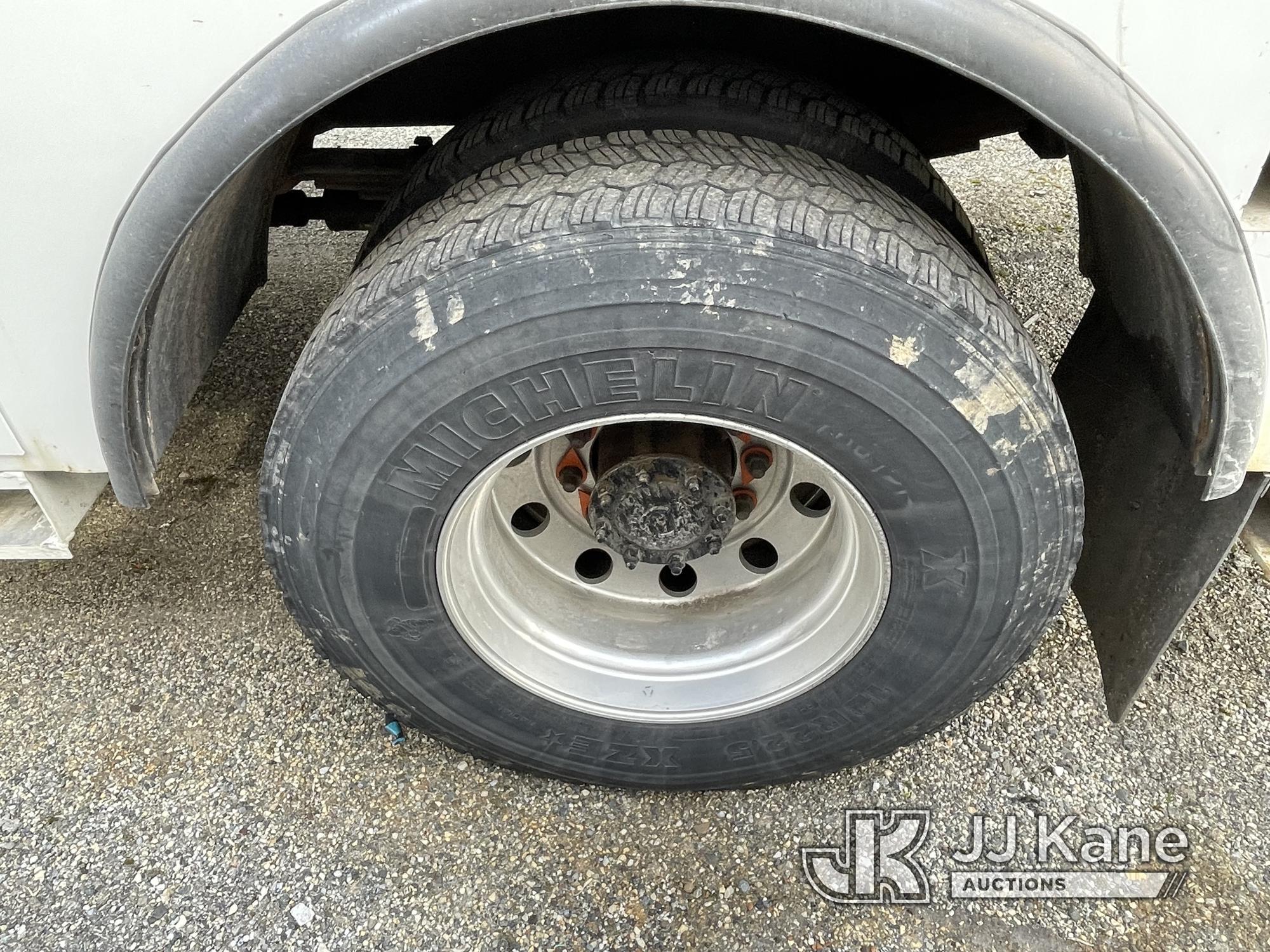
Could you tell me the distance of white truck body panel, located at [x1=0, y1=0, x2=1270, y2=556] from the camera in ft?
3.57

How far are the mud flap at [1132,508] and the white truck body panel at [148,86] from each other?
0.46 m

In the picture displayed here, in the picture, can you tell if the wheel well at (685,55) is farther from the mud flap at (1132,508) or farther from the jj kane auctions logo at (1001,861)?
the jj kane auctions logo at (1001,861)

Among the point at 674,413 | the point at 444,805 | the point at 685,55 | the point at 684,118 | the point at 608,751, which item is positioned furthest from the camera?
the point at 444,805

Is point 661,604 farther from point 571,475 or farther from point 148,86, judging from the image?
point 148,86

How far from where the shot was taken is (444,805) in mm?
1942

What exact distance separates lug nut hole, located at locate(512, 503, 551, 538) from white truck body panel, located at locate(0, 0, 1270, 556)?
0.91 meters

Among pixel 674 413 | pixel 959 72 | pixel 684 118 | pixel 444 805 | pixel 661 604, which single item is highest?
pixel 959 72

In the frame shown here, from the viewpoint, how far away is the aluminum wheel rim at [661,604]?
1.72 metres

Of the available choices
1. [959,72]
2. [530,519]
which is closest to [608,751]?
[530,519]

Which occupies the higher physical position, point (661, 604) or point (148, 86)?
point (148, 86)

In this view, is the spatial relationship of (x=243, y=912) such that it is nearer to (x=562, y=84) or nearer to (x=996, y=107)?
(x=562, y=84)

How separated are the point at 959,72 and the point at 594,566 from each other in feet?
4.02

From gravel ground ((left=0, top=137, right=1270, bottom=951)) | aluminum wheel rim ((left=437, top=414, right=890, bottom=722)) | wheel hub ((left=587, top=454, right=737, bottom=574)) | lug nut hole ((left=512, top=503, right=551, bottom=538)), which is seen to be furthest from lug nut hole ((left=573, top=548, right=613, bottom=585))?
gravel ground ((left=0, top=137, right=1270, bottom=951))

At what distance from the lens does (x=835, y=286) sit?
1.28 metres
